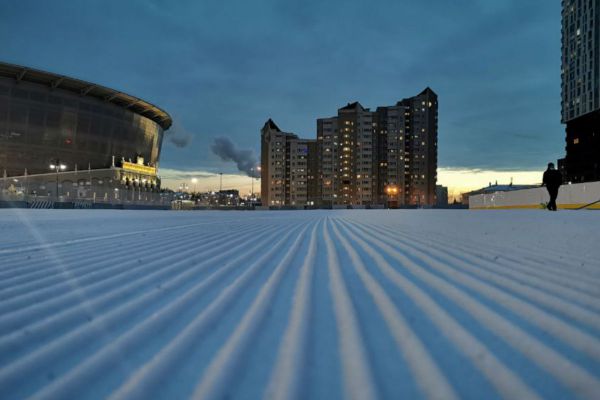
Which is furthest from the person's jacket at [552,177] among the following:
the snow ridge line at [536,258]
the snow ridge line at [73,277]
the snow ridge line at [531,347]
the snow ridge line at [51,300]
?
the snow ridge line at [51,300]

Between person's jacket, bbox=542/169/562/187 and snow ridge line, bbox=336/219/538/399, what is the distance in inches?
623

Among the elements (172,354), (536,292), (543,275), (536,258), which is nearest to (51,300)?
(172,354)

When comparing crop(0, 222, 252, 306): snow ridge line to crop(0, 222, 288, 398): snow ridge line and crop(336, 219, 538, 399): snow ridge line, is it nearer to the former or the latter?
crop(0, 222, 288, 398): snow ridge line

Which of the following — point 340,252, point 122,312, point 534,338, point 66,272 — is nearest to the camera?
point 534,338

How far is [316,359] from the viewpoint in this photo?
1.16m

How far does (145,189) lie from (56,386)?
3429 inches

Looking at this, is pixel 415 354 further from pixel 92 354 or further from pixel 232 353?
pixel 92 354

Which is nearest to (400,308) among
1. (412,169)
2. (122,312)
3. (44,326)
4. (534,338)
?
(534,338)

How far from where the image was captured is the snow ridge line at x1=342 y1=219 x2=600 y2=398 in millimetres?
999

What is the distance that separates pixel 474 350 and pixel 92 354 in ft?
4.17

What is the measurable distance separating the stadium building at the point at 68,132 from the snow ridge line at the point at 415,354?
213ft

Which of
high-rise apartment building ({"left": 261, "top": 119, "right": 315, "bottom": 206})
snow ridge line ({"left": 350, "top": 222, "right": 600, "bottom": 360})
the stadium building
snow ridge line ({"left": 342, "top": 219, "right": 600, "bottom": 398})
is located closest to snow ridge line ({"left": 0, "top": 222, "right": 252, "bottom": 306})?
snow ridge line ({"left": 342, "top": 219, "right": 600, "bottom": 398})

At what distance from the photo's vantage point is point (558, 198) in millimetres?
19188

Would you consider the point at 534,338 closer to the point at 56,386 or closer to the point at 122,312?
the point at 56,386
